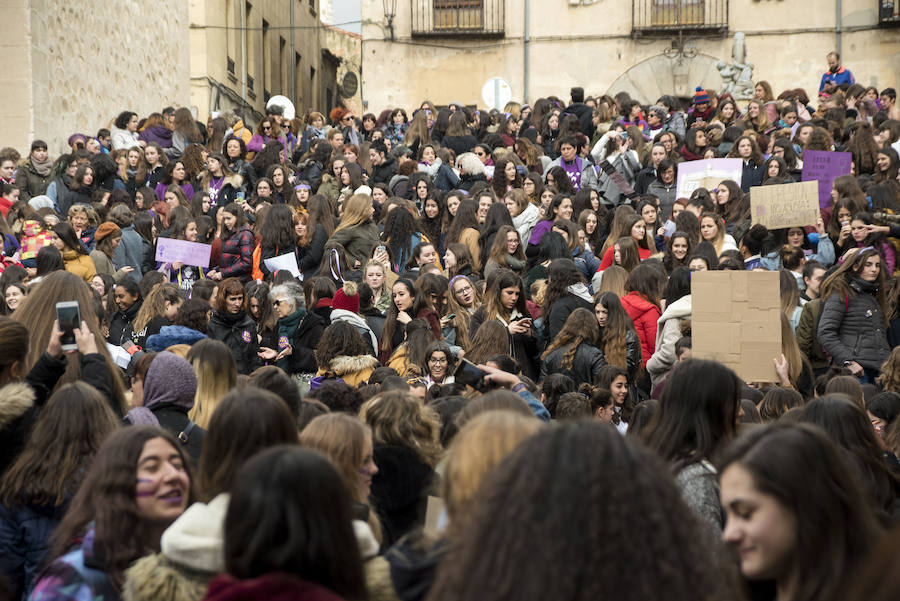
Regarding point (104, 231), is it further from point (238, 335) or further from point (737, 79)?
point (737, 79)

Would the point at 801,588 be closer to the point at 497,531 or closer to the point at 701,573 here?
the point at 701,573

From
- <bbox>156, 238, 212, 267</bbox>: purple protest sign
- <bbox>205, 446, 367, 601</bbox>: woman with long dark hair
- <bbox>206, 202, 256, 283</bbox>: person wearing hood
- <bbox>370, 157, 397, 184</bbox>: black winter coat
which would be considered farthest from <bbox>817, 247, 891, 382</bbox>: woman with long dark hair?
<bbox>370, 157, 397, 184</bbox>: black winter coat

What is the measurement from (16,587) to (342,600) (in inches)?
83.1

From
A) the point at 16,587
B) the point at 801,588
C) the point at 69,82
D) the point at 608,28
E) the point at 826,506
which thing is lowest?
the point at 16,587

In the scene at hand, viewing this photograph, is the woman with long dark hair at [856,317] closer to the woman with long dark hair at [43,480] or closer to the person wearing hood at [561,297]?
the person wearing hood at [561,297]

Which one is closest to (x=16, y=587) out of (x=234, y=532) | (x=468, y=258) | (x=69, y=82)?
(x=234, y=532)

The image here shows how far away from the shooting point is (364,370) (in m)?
8.02

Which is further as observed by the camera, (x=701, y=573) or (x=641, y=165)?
(x=641, y=165)

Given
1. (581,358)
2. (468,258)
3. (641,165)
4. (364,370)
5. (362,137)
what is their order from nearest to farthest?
(364,370) → (581,358) → (468,258) → (641,165) → (362,137)

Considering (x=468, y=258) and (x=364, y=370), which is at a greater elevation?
(x=468, y=258)

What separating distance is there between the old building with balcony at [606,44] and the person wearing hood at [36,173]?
57.3 ft

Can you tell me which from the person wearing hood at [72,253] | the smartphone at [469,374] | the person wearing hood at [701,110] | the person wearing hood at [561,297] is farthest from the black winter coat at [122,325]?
the person wearing hood at [701,110]

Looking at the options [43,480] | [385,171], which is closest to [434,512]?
[43,480]

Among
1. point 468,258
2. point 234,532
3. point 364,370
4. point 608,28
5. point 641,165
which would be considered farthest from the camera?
point 608,28
